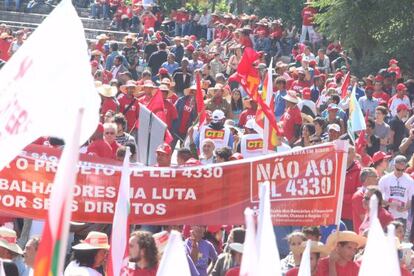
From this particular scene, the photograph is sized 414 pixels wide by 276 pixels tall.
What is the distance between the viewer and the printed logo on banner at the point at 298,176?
11641 millimetres

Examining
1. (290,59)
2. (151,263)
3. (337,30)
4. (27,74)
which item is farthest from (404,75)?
(27,74)

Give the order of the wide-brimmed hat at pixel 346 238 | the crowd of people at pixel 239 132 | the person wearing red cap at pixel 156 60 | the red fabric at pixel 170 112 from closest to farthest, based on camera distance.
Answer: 1. the wide-brimmed hat at pixel 346 238
2. the crowd of people at pixel 239 132
3. the red fabric at pixel 170 112
4. the person wearing red cap at pixel 156 60

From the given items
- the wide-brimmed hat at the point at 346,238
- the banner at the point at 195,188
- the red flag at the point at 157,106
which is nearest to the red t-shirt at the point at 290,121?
the red flag at the point at 157,106

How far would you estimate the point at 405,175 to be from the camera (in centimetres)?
1476

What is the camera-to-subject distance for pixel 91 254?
10.2m

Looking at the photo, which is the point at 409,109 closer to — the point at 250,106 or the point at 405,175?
the point at 250,106

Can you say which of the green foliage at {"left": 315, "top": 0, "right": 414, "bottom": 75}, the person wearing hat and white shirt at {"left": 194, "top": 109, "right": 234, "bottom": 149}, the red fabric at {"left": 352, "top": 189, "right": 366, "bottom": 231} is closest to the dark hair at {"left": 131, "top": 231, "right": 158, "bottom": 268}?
the red fabric at {"left": 352, "top": 189, "right": 366, "bottom": 231}

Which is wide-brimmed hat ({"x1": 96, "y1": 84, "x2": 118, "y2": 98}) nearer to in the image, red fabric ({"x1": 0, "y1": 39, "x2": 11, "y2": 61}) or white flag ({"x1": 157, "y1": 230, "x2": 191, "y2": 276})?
red fabric ({"x1": 0, "y1": 39, "x2": 11, "y2": 61})

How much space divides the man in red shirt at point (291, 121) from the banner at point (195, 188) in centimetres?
623

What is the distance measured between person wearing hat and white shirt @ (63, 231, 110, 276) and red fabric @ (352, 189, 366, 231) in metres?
3.49

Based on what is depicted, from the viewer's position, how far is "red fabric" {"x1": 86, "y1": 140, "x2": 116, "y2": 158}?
47.5ft

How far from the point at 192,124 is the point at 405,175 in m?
5.38

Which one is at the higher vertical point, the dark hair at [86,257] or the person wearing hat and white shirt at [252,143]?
the person wearing hat and white shirt at [252,143]

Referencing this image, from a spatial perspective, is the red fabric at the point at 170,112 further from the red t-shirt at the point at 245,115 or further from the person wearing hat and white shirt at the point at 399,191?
the person wearing hat and white shirt at the point at 399,191
